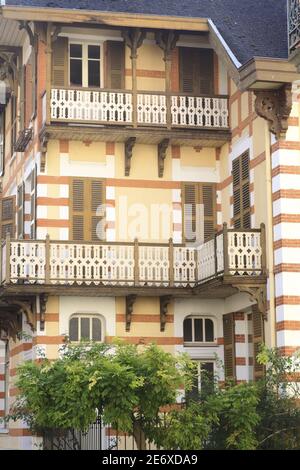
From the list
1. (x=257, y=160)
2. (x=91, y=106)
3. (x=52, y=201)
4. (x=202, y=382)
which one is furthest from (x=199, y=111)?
(x=202, y=382)

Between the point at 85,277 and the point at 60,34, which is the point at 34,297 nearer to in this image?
the point at 85,277

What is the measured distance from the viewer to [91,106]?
1125 inches

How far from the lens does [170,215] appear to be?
96.6 ft

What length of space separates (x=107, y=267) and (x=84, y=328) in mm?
1935

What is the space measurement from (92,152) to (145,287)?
3938mm

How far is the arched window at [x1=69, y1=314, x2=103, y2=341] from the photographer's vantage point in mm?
28609

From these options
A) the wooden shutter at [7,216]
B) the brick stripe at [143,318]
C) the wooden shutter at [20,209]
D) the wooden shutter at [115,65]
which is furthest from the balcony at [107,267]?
the wooden shutter at [115,65]

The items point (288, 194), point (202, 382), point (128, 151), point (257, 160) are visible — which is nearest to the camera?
point (288, 194)

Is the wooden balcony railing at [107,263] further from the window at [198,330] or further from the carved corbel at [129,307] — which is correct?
the window at [198,330]

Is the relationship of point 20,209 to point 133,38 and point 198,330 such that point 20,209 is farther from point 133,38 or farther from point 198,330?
point 198,330

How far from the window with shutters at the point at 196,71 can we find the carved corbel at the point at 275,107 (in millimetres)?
4307

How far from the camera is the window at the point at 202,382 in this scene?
927 inches

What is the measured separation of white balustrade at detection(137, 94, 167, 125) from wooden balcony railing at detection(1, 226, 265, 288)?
3.28 m
